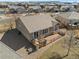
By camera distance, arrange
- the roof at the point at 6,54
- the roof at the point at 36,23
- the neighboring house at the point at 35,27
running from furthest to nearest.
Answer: the roof at the point at 36,23 < the neighboring house at the point at 35,27 < the roof at the point at 6,54

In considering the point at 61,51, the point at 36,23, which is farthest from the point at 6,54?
the point at 36,23

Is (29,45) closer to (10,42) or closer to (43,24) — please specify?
(10,42)

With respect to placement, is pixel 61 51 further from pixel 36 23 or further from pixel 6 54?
pixel 6 54

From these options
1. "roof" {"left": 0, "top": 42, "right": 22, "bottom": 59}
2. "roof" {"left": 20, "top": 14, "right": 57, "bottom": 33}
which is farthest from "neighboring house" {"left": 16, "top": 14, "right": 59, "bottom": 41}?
"roof" {"left": 0, "top": 42, "right": 22, "bottom": 59}

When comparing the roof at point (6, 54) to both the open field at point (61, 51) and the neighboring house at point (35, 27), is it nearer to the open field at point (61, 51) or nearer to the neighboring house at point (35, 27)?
the open field at point (61, 51)

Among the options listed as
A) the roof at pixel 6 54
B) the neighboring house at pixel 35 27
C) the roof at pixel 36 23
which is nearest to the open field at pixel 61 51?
the neighboring house at pixel 35 27

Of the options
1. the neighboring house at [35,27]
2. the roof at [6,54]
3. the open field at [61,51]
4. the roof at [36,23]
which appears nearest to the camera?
the roof at [6,54]

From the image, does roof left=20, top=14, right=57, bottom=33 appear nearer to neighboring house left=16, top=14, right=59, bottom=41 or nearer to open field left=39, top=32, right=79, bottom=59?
neighboring house left=16, top=14, right=59, bottom=41

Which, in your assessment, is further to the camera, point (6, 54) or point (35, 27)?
point (35, 27)

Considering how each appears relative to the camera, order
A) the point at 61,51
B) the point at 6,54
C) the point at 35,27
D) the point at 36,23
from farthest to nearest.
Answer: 1. the point at 36,23
2. the point at 35,27
3. the point at 61,51
4. the point at 6,54
